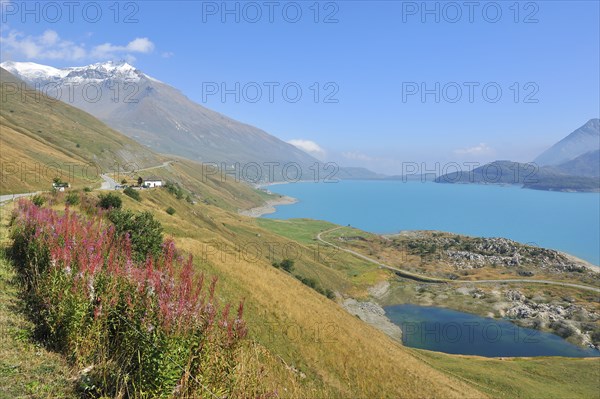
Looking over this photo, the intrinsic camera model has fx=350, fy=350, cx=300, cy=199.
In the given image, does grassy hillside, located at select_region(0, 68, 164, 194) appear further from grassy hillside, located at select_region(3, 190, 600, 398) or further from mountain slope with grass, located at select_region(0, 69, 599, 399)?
grassy hillside, located at select_region(3, 190, 600, 398)

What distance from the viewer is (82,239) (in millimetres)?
14227

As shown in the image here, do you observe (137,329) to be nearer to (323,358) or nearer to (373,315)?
(323,358)

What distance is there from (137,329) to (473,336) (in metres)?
98.9

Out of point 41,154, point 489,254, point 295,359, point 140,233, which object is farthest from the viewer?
point 489,254

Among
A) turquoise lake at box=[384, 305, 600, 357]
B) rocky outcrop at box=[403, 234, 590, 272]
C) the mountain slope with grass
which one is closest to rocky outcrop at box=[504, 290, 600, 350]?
turquoise lake at box=[384, 305, 600, 357]

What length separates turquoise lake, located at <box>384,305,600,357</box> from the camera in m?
81.3

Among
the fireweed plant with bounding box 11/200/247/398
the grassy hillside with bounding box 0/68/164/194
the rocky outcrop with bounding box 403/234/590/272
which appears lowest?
the rocky outcrop with bounding box 403/234/590/272

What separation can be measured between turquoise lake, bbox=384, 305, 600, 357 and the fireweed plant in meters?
82.6

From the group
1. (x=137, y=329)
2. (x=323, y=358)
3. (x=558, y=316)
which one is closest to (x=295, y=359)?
(x=323, y=358)

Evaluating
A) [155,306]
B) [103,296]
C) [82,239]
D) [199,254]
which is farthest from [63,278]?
[199,254]

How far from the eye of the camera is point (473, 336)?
89312 millimetres

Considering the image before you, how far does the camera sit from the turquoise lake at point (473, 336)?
81312mm

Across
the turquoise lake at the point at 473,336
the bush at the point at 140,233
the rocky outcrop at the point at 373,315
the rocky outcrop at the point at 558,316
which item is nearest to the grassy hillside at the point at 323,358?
the bush at the point at 140,233

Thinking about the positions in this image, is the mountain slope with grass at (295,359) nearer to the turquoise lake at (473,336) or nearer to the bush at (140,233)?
the bush at (140,233)
